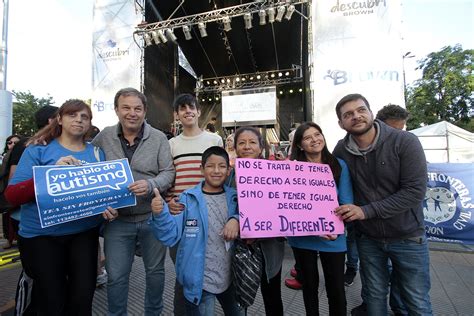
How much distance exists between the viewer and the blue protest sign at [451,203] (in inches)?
147

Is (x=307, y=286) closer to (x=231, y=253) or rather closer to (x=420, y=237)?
(x=231, y=253)

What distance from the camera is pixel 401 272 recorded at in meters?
1.77

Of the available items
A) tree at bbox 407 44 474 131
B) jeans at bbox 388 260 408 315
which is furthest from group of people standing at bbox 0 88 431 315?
tree at bbox 407 44 474 131

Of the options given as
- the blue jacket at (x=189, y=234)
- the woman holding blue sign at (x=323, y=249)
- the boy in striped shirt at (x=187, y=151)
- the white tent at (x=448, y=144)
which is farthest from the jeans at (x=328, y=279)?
the white tent at (x=448, y=144)

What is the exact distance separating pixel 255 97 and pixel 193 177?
1151 centimetres

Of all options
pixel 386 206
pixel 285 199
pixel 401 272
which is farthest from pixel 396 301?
pixel 285 199

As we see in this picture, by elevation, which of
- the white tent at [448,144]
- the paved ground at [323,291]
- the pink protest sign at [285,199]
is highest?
the white tent at [448,144]

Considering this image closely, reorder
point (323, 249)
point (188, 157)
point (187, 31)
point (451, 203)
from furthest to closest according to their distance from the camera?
point (187, 31) → point (451, 203) → point (188, 157) → point (323, 249)

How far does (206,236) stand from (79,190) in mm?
852

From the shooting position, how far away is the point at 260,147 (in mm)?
2021

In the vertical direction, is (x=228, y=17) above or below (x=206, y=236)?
above

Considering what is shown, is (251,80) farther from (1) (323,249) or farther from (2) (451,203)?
(1) (323,249)

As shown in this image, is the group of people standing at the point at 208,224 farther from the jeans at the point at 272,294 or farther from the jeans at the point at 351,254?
the jeans at the point at 351,254

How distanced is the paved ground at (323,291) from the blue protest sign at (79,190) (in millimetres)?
1412
